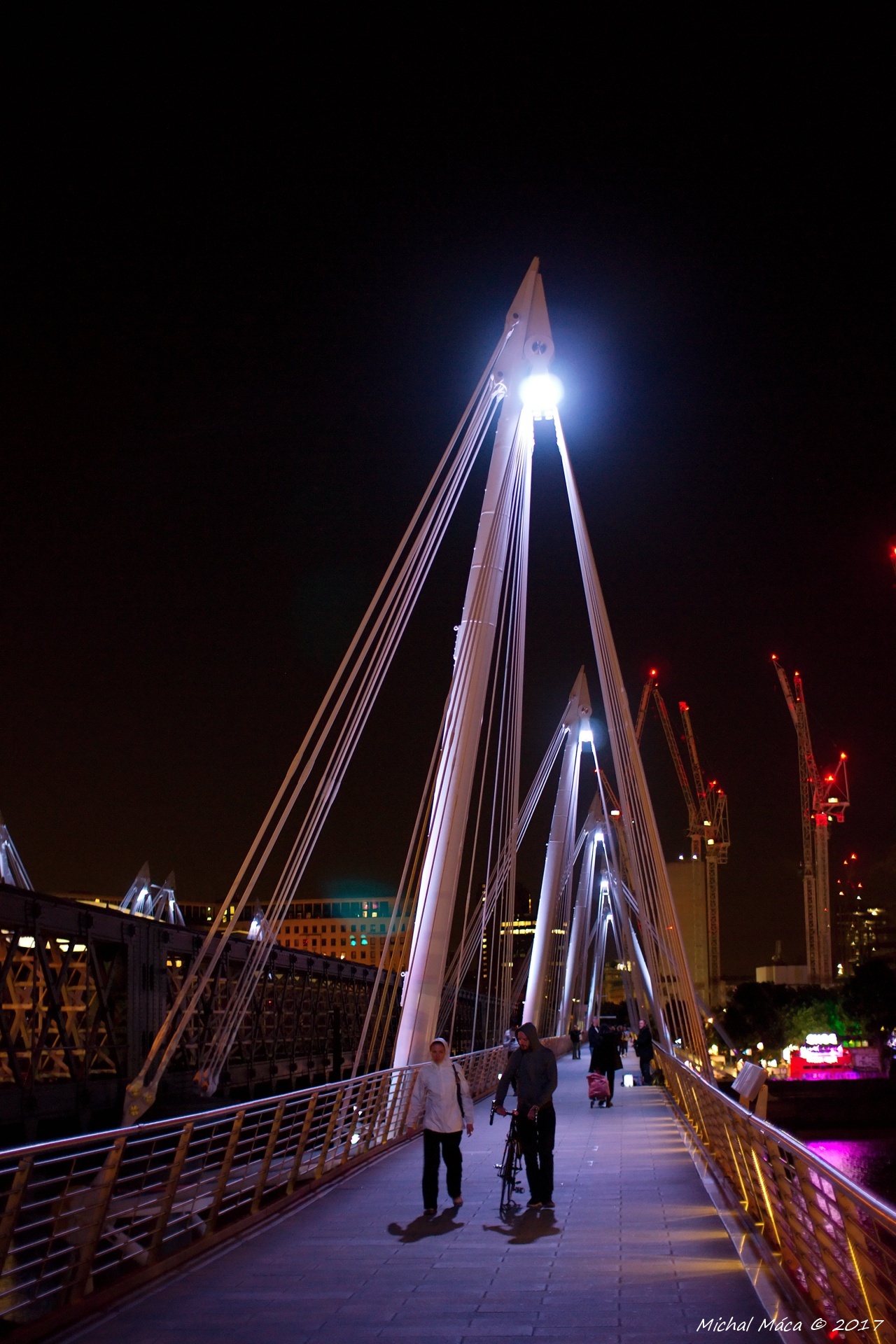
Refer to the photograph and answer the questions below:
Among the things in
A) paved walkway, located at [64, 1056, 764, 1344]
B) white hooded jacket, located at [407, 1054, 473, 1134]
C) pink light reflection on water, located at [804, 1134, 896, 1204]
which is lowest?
pink light reflection on water, located at [804, 1134, 896, 1204]

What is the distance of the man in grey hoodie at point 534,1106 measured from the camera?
Result: 10.5 m

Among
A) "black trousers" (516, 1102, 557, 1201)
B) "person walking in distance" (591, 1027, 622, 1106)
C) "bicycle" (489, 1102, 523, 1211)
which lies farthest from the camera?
"person walking in distance" (591, 1027, 622, 1106)

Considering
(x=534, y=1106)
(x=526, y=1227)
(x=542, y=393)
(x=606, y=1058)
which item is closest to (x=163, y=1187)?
(x=526, y=1227)

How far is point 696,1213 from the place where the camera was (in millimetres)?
9977

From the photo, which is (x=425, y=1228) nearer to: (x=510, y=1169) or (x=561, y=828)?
(x=510, y=1169)

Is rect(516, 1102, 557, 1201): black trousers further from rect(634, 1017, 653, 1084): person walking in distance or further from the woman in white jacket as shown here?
rect(634, 1017, 653, 1084): person walking in distance

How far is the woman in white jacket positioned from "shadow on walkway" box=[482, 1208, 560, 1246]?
0.58 m

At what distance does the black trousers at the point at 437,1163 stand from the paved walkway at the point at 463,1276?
171 millimetres

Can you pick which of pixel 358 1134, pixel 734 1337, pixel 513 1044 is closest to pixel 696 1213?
pixel 734 1337

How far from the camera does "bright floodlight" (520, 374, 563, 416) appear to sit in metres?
19.5

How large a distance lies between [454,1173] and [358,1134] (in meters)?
4.96

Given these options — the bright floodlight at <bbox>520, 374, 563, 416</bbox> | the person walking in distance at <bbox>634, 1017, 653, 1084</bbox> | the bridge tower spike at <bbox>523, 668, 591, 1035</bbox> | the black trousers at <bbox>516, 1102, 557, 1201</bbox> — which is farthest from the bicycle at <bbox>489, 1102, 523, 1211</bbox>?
the bridge tower spike at <bbox>523, 668, 591, 1035</bbox>

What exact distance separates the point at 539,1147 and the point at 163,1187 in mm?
3111

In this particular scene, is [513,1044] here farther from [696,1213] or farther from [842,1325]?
[842,1325]
